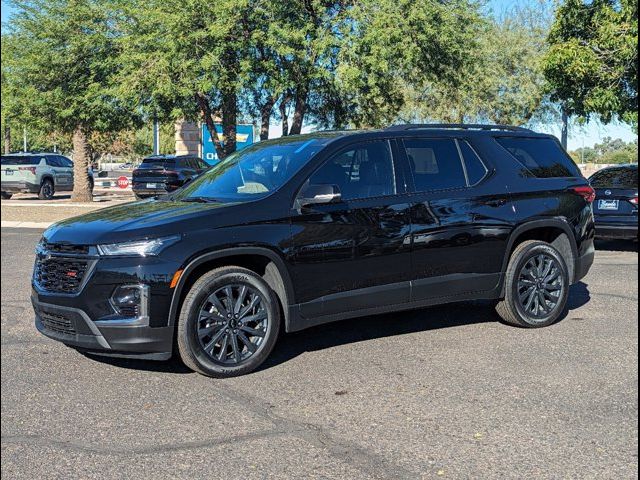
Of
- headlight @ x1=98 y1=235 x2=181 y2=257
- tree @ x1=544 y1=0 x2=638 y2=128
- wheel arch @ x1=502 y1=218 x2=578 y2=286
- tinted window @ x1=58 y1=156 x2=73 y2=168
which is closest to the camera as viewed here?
headlight @ x1=98 y1=235 x2=181 y2=257

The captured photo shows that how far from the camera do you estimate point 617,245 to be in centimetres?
1341

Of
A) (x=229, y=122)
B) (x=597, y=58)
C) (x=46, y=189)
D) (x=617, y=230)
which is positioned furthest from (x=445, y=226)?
(x=46, y=189)

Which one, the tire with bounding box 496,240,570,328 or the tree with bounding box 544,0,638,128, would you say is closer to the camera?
the tire with bounding box 496,240,570,328

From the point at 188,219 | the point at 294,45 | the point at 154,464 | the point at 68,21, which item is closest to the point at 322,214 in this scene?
the point at 188,219

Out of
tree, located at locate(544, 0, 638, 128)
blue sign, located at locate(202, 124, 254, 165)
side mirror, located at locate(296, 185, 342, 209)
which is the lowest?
side mirror, located at locate(296, 185, 342, 209)

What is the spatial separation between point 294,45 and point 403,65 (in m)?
2.93

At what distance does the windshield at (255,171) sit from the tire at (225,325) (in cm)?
70

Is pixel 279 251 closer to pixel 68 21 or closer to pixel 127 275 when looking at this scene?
pixel 127 275

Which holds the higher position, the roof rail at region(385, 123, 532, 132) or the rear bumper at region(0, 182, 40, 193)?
the roof rail at region(385, 123, 532, 132)

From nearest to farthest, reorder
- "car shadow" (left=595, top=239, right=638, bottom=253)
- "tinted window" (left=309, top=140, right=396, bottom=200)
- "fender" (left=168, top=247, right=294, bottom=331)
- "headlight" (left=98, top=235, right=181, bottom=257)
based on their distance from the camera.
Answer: "headlight" (left=98, top=235, right=181, bottom=257) < "fender" (left=168, top=247, right=294, bottom=331) < "tinted window" (left=309, top=140, right=396, bottom=200) < "car shadow" (left=595, top=239, right=638, bottom=253)

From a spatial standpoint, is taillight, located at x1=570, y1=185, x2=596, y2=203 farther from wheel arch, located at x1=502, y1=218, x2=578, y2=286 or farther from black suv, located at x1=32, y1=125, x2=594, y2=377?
wheel arch, located at x1=502, y1=218, x2=578, y2=286

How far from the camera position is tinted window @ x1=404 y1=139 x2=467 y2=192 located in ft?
19.4

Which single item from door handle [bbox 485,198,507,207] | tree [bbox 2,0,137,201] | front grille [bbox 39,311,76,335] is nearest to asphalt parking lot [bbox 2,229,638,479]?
front grille [bbox 39,311,76,335]

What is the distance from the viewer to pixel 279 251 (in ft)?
16.9
